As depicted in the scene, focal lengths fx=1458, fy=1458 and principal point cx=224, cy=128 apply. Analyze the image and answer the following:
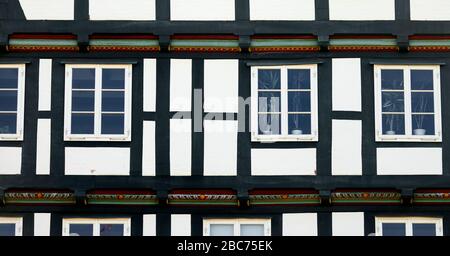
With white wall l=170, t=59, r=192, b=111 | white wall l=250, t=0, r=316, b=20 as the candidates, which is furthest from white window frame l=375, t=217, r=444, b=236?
white wall l=170, t=59, r=192, b=111

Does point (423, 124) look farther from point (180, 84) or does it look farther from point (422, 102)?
point (180, 84)

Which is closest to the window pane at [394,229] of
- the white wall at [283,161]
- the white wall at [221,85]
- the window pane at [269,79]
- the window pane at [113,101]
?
the white wall at [283,161]

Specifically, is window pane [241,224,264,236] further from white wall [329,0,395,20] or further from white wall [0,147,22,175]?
white wall [0,147,22,175]

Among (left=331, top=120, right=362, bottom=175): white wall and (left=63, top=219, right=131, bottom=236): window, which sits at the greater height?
(left=331, top=120, right=362, bottom=175): white wall

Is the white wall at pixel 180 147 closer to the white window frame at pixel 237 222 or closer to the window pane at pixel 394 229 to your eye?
the white window frame at pixel 237 222

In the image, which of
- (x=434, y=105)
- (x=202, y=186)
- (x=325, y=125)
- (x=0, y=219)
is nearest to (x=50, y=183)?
(x=0, y=219)

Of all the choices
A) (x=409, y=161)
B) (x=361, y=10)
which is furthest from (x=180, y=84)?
(x=409, y=161)

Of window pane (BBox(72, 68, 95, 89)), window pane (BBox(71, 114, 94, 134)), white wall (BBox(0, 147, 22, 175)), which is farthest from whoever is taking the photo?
window pane (BBox(72, 68, 95, 89))

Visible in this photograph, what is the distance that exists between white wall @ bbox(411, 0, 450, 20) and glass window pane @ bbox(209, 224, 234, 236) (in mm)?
4602

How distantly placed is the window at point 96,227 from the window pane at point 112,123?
1460 millimetres

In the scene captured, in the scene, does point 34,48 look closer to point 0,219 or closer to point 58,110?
point 58,110

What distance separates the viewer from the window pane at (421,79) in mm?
24109

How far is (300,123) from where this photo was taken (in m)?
24.0

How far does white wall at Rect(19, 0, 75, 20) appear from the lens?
950 inches
